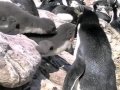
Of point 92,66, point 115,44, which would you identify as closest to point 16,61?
point 92,66

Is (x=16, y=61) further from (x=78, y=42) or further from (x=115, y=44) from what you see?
(x=115, y=44)

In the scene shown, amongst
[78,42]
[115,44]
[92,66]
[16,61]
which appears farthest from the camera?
[115,44]

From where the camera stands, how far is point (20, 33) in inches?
159

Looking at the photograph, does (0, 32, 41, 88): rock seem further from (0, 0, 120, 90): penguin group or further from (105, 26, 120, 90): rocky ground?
→ (105, 26, 120, 90): rocky ground

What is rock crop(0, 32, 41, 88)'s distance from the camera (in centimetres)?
302

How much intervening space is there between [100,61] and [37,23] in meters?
0.89

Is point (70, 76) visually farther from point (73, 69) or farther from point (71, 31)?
point (71, 31)

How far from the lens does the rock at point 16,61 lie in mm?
3018

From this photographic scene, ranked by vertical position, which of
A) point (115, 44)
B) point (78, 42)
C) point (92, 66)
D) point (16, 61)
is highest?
point (16, 61)

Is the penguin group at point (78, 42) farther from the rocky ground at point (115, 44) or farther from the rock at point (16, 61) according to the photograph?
the rocky ground at point (115, 44)

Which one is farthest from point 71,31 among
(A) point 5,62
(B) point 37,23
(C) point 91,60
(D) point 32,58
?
(A) point 5,62

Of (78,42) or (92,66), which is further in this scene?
(78,42)

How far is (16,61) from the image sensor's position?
319 cm

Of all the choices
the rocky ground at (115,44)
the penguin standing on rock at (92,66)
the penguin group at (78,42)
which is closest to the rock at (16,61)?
the penguin group at (78,42)
